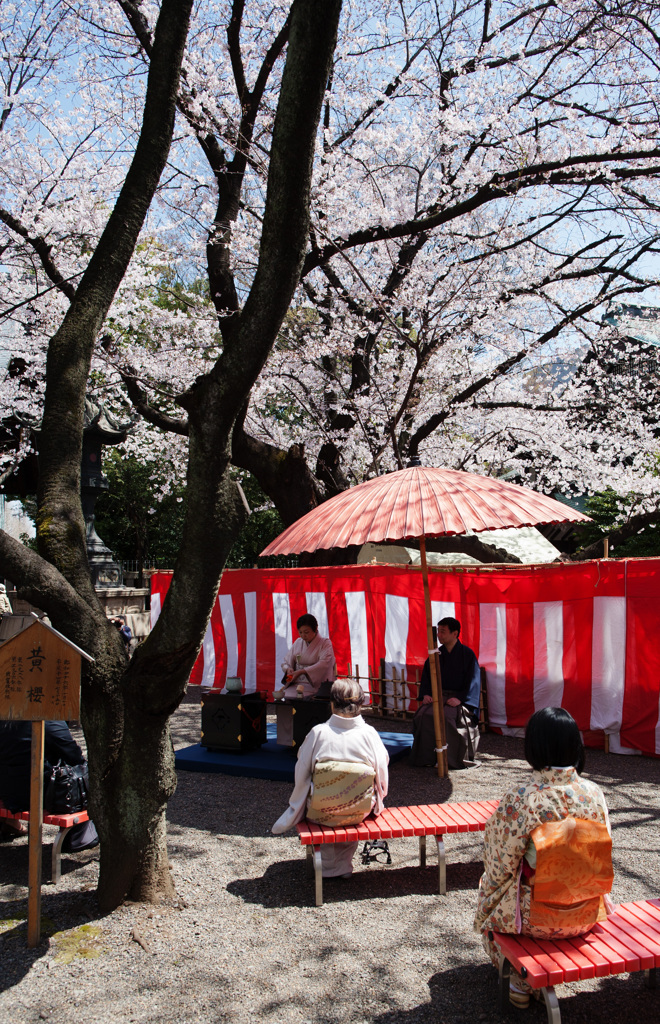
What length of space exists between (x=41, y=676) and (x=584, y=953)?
2.93 meters

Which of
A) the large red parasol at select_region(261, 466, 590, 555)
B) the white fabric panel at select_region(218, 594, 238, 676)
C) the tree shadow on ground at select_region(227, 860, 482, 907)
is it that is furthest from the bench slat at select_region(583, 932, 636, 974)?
the white fabric panel at select_region(218, 594, 238, 676)

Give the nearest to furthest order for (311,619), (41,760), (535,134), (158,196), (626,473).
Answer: (41,760), (311,619), (535,134), (158,196), (626,473)

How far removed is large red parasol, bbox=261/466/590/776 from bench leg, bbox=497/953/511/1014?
285 centimetres

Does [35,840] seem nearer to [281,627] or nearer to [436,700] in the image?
[436,700]

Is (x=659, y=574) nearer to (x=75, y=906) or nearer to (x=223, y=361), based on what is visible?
(x=223, y=361)

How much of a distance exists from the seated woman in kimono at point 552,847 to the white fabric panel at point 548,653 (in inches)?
209

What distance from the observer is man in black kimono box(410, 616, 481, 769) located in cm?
725

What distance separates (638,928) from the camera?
123 inches

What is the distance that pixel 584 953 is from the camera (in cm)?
293

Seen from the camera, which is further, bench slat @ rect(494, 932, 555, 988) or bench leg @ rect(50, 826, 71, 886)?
bench leg @ rect(50, 826, 71, 886)

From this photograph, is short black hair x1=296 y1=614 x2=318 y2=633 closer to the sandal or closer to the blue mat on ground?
the blue mat on ground

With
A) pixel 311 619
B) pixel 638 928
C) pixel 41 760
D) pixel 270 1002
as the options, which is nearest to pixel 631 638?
pixel 311 619

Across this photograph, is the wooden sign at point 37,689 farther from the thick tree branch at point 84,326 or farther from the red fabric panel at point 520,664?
the red fabric panel at point 520,664

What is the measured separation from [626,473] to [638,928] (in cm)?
1316
